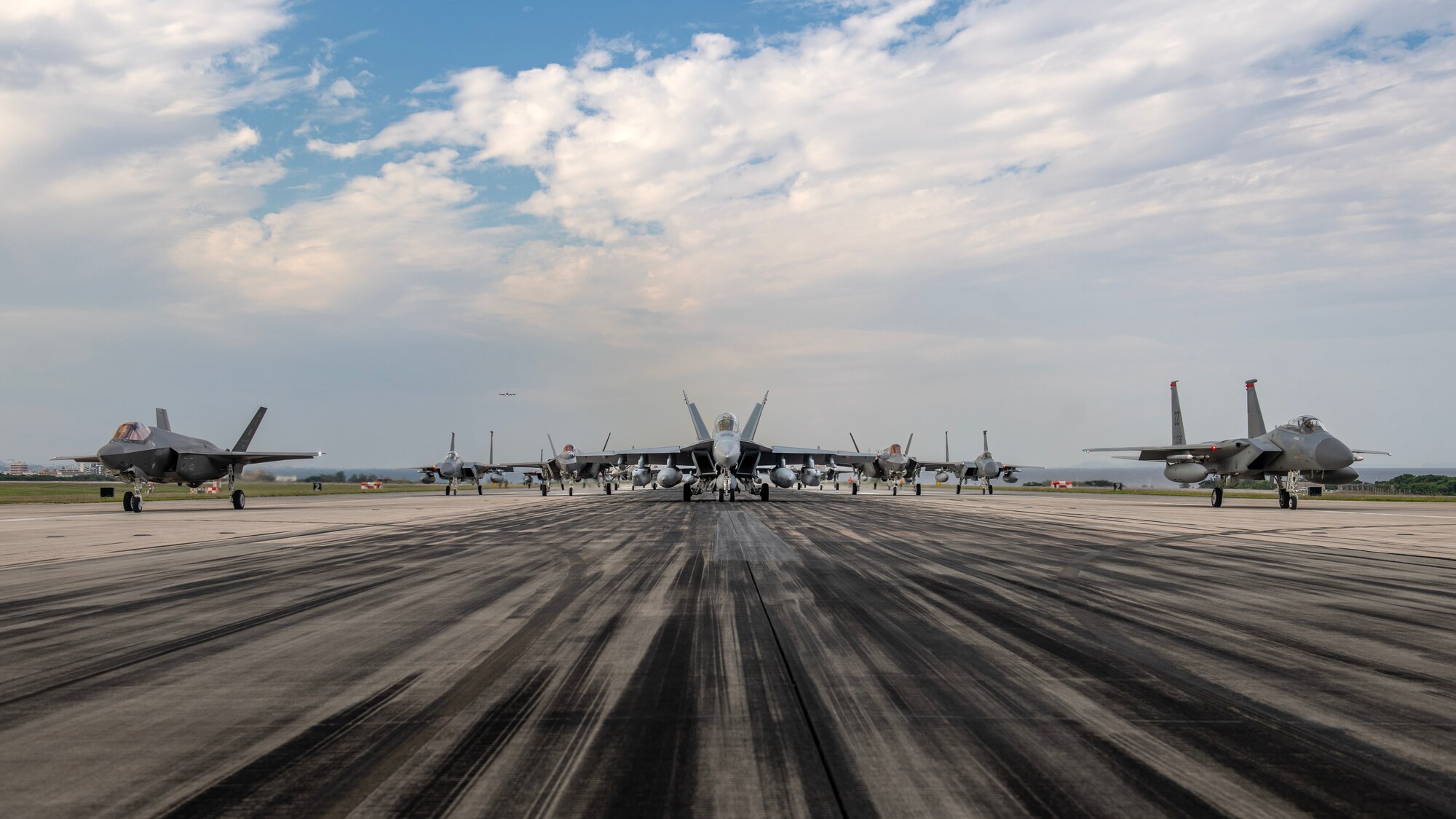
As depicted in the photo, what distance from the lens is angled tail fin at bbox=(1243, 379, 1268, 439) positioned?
1351 inches

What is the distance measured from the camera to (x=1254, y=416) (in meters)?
34.5

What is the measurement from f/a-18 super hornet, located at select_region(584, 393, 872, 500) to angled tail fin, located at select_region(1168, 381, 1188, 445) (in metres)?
17.2

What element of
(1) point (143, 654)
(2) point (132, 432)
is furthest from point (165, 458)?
(1) point (143, 654)

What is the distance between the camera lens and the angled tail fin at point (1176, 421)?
42.1 m

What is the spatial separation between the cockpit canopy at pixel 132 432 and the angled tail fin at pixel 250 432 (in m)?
4.60

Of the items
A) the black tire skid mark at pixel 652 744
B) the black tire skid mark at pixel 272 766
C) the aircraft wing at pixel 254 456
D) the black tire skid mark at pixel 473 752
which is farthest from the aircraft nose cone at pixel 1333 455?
the aircraft wing at pixel 254 456

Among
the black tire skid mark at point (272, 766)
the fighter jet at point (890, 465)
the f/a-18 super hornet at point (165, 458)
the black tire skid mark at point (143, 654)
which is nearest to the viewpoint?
the black tire skid mark at point (272, 766)

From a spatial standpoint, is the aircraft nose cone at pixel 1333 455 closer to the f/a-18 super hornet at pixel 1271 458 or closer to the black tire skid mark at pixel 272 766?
the f/a-18 super hornet at pixel 1271 458

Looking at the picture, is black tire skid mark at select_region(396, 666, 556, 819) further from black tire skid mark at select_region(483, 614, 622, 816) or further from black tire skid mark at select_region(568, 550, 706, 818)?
black tire skid mark at select_region(568, 550, 706, 818)

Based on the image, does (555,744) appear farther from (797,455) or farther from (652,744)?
(797,455)

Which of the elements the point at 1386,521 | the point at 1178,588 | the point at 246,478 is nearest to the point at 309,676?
the point at 1178,588

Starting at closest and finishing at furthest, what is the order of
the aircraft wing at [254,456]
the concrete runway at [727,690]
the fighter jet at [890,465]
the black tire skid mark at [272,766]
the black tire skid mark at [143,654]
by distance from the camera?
the black tire skid mark at [272,766] < the concrete runway at [727,690] < the black tire skid mark at [143,654] < the aircraft wing at [254,456] < the fighter jet at [890,465]

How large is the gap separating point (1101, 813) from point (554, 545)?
13.2 metres

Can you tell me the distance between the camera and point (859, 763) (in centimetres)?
366
